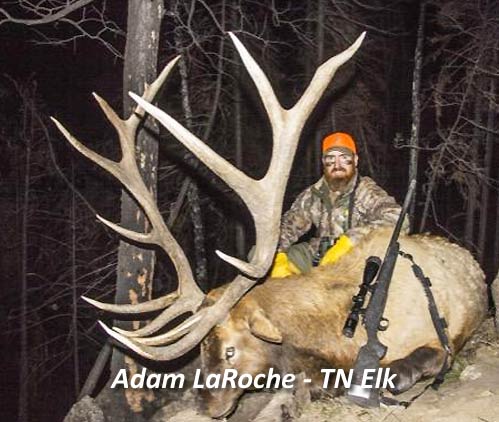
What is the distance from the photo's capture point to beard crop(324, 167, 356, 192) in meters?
5.95

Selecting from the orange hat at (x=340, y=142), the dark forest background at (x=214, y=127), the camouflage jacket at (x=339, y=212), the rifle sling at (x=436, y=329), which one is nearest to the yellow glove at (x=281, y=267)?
the camouflage jacket at (x=339, y=212)

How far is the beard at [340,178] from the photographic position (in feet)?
19.5

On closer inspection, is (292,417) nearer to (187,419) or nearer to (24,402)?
(187,419)

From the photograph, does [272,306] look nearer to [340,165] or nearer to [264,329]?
[264,329]

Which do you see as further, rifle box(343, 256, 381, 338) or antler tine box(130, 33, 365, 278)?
rifle box(343, 256, 381, 338)

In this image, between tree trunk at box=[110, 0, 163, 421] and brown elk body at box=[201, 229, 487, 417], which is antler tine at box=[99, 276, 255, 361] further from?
tree trunk at box=[110, 0, 163, 421]

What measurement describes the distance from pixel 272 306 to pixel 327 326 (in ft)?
1.40

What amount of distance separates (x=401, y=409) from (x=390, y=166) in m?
13.6

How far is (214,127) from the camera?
13805 millimetres

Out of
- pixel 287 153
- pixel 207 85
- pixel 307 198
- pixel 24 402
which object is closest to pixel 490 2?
pixel 207 85

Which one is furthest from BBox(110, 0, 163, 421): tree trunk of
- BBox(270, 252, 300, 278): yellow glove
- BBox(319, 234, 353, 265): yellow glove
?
BBox(319, 234, 353, 265): yellow glove

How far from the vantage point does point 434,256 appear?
17.5 feet

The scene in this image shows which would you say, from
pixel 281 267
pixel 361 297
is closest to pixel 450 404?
pixel 361 297

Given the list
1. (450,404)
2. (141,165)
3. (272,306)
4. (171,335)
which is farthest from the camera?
(141,165)
